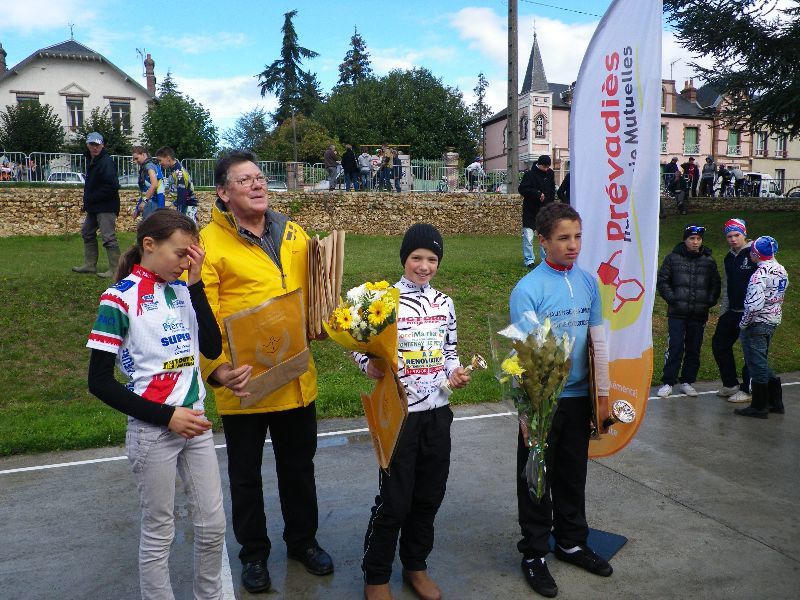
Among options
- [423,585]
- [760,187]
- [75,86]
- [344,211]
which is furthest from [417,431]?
[75,86]

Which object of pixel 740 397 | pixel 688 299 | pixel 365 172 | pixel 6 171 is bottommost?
pixel 740 397

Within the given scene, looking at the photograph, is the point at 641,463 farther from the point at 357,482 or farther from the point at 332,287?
the point at 332,287

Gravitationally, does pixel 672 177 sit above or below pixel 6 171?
below

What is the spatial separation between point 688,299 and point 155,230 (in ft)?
22.5

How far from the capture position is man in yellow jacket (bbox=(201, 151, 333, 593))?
3.66 m

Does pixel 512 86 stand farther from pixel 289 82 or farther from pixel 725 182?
pixel 289 82

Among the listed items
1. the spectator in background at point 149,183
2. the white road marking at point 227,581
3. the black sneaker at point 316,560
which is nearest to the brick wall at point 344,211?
the spectator in background at point 149,183

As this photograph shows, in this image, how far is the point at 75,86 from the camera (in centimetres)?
4875

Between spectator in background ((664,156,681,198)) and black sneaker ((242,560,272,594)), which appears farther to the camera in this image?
spectator in background ((664,156,681,198))

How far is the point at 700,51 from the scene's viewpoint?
22.9 m

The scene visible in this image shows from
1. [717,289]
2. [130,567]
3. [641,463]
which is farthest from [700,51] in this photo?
[130,567]

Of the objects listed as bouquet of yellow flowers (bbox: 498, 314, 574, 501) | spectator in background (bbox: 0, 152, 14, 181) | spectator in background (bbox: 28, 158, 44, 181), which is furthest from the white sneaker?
spectator in background (bbox: 0, 152, 14, 181)

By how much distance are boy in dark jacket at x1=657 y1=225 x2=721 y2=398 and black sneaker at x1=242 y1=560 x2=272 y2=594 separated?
19.0 feet

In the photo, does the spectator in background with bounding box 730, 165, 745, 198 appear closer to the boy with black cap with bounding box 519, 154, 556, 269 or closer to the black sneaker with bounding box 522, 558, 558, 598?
the boy with black cap with bounding box 519, 154, 556, 269
